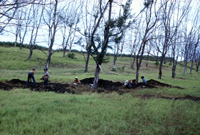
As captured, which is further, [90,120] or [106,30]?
[106,30]

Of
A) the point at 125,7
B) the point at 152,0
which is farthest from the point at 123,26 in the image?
the point at 152,0

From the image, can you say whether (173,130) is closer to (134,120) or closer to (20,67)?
(134,120)

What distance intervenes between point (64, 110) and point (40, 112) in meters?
0.84

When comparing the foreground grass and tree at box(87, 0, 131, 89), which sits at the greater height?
tree at box(87, 0, 131, 89)

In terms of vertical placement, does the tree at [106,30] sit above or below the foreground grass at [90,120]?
above

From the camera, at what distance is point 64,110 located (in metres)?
5.05

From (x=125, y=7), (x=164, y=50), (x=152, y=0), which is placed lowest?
(x=164, y=50)

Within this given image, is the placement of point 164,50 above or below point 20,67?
above

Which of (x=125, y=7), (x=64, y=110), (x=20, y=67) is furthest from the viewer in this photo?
(x=20, y=67)

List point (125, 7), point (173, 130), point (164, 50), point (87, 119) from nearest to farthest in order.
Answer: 1. point (173, 130)
2. point (87, 119)
3. point (125, 7)
4. point (164, 50)

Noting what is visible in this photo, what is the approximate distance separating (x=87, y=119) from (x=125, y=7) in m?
8.26

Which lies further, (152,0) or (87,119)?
(152,0)

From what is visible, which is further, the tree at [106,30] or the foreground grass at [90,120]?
the tree at [106,30]

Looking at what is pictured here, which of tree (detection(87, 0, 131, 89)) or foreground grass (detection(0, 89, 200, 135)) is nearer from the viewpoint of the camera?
foreground grass (detection(0, 89, 200, 135))
